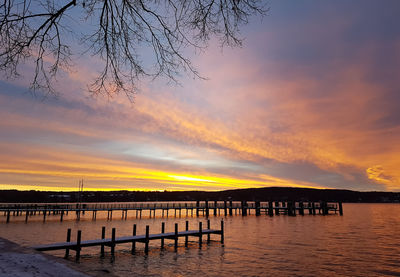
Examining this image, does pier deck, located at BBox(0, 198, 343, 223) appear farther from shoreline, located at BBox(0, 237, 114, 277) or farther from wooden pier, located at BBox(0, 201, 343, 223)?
shoreline, located at BBox(0, 237, 114, 277)

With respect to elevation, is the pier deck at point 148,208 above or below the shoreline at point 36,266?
below

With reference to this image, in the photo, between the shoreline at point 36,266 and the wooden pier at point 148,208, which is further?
the wooden pier at point 148,208

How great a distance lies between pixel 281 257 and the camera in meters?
27.2

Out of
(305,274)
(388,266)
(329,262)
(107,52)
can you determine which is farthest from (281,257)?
(107,52)

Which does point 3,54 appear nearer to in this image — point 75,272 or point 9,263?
point 9,263

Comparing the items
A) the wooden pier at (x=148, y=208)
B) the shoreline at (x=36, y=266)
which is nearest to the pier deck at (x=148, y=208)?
the wooden pier at (x=148, y=208)

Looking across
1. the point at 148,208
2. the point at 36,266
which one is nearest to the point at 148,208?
the point at 148,208

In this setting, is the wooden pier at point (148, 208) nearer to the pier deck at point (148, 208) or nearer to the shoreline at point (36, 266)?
the pier deck at point (148, 208)

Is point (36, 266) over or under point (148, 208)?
over

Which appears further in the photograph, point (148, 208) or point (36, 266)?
point (148, 208)

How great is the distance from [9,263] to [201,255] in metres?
25.4

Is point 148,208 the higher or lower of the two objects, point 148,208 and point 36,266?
the lower

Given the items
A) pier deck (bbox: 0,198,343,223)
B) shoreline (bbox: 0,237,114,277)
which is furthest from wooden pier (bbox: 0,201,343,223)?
shoreline (bbox: 0,237,114,277)

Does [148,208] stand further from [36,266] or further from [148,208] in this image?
[36,266]
